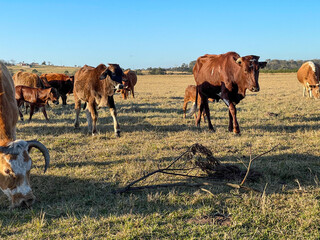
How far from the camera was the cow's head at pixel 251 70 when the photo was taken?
754 cm

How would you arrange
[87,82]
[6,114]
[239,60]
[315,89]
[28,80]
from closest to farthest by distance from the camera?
1. [6,114]
2. [239,60]
3. [87,82]
4. [28,80]
5. [315,89]

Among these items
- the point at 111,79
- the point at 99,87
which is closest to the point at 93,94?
the point at 99,87

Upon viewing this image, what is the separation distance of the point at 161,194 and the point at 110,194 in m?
0.81

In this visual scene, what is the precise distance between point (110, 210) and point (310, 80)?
17.5 m

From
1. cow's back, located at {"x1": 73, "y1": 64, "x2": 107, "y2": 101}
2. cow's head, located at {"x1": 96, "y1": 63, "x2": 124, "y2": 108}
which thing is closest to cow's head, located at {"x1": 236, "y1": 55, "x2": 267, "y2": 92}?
cow's head, located at {"x1": 96, "y1": 63, "x2": 124, "y2": 108}

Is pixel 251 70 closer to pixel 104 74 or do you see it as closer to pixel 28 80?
pixel 104 74

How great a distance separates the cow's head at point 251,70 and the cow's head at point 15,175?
18.6 feet

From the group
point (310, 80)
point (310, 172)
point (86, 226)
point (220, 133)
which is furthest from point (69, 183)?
point (310, 80)

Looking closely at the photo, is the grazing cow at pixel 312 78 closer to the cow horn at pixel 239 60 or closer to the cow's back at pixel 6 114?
the cow horn at pixel 239 60

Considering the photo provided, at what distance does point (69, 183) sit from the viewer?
17.1 ft

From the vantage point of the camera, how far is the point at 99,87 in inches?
345

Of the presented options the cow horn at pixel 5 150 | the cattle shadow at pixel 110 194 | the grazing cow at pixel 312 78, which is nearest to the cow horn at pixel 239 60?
the cattle shadow at pixel 110 194

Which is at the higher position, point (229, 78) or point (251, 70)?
point (251, 70)

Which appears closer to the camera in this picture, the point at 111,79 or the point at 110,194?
the point at 110,194
